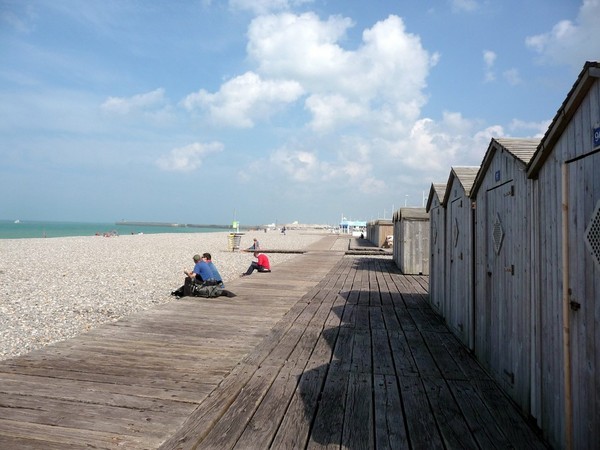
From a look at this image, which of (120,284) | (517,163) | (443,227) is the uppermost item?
(517,163)

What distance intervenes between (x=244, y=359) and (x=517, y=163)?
3771 millimetres

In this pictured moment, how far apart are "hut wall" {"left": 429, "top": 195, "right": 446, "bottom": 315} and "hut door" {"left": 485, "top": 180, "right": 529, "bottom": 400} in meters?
2.71

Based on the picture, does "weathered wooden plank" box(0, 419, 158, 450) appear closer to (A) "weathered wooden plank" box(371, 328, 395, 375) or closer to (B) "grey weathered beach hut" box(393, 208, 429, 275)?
(A) "weathered wooden plank" box(371, 328, 395, 375)

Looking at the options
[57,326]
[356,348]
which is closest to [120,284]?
[57,326]

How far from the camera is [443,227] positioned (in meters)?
7.75

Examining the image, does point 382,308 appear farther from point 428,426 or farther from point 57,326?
point 57,326

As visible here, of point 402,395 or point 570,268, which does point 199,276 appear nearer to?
point 402,395

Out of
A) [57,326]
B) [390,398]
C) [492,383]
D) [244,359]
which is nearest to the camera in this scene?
[390,398]

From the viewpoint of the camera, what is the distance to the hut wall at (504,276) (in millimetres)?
3756

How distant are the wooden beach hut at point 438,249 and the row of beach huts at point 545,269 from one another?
1.91m

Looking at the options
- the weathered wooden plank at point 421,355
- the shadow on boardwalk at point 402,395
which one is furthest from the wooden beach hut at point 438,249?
the weathered wooden plank at point 421,355

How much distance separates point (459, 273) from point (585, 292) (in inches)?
143

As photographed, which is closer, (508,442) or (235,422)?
(508,442)

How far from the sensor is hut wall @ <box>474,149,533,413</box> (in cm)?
376
